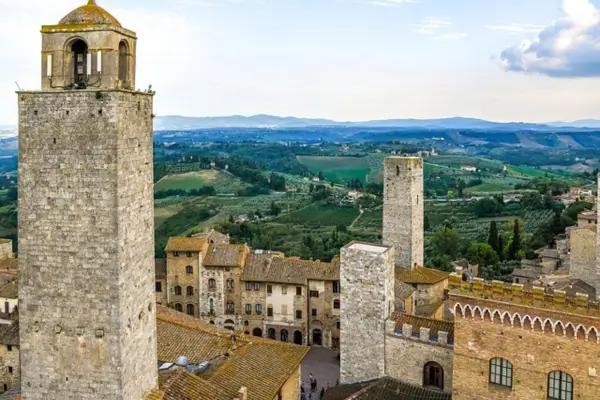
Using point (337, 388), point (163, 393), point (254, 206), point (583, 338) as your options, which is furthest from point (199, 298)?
point (254, 206)

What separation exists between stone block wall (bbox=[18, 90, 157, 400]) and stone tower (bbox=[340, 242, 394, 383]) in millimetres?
11656

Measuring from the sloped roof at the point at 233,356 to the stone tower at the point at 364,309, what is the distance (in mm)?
2391

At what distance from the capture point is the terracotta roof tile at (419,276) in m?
39.8

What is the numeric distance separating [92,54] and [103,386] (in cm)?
848

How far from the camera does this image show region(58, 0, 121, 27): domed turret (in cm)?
1530

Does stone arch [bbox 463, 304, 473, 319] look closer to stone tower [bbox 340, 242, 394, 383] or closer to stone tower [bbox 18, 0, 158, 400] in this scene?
stone tower [bbox 340, 242, 394, 383]

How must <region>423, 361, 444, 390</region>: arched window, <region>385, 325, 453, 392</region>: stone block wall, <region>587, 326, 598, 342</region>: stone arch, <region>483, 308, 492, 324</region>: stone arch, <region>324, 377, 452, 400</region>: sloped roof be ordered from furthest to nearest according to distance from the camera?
<region>423, 361, 444, 390</region>: arched window → <region>385, 325, 453, 392</region>: stone block wall → <region>324, 377, 452, 400</region>: sloped roof → <region>483, 308, 492, 324</region>: stone arch → <region>587, 326, 598, 342</region>: stone arch

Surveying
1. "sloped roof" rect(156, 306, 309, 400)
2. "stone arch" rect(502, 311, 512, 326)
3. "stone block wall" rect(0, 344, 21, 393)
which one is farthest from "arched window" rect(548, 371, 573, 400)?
"stone block wall" rect(0, 344, 21, 393)

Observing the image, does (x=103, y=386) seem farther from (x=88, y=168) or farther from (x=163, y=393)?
(x=88, y=168)

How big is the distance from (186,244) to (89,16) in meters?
29.2

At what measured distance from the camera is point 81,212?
602 inches

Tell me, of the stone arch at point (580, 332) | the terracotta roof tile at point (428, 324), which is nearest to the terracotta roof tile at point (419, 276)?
the terracotta roof tile at point (428, 324)

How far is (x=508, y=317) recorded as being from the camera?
2089 centimetres

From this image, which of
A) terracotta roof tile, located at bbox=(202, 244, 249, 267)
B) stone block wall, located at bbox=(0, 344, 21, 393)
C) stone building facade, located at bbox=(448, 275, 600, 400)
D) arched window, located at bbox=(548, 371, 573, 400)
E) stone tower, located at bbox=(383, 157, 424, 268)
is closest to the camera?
stone building facade, located at bbox=(448, 275, 600, 400)
